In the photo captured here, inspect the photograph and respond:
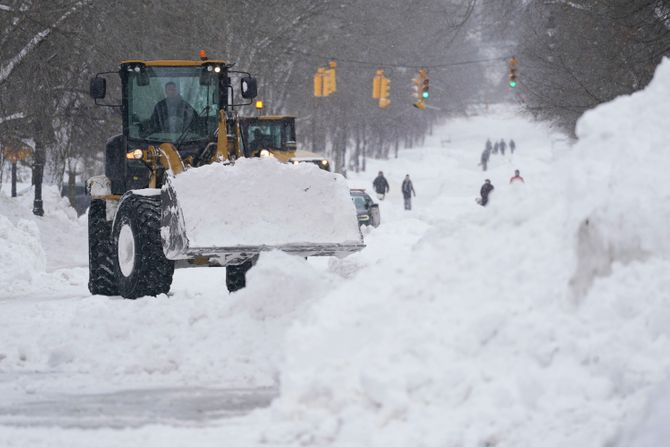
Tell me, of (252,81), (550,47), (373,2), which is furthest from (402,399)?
(373,2)

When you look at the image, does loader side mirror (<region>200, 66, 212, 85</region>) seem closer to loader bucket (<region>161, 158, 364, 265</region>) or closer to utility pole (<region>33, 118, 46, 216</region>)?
loader bucket (<region>161, 158, 364, 265</region>)

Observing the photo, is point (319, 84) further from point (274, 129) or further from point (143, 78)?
point (143, 78)

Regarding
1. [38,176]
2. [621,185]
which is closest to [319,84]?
[38,176]

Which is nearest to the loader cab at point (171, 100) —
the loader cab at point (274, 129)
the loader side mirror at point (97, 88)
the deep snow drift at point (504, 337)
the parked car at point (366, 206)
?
the loader side mirror at point (97, 88)

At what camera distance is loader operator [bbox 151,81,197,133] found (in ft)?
52.3

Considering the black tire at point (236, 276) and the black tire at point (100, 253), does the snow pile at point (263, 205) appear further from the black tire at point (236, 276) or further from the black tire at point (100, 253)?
the black tire at point (100, 253)

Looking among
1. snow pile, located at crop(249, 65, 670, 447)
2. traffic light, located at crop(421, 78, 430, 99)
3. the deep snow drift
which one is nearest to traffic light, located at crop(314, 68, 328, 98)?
traffic light, located at crop(421, 78, 430, 99)

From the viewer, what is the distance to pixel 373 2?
69562 millimetres

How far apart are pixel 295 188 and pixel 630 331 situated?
7.47 metres

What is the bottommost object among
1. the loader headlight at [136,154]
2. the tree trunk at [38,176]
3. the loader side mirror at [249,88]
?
the tree trunk at [38,176]

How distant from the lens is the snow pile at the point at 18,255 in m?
18.7

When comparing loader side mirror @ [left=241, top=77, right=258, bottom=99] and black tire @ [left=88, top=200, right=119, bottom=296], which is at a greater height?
loader side mirror @ [left=241, top=77, right=258, bottom=99]

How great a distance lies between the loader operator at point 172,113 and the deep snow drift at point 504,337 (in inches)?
269

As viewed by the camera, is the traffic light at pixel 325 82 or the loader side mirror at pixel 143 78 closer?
the loader side mirror at pixel 143 78
